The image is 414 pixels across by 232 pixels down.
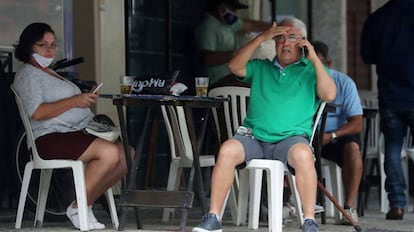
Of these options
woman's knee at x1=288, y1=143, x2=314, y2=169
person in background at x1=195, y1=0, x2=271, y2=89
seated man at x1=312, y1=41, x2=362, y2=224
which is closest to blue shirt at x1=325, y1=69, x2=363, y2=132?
seated man at x1=312, y1=41, x2=362, y2=224

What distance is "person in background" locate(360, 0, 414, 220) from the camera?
6473 millimetres

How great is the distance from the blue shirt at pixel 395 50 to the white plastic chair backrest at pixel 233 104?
3.79 feet

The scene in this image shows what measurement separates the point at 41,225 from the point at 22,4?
1.80 m

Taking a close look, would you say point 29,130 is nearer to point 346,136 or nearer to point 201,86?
point 201,86

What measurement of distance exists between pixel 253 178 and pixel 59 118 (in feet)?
3.70

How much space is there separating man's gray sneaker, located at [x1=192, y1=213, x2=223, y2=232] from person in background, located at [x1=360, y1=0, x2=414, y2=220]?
2.05m

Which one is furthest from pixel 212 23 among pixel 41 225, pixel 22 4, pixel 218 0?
pixel 41 225

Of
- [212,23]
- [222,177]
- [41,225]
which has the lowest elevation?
[41,225]

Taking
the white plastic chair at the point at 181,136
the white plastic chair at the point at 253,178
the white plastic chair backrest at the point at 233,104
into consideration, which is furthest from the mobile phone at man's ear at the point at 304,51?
the white plastic chair at the point at 181,136

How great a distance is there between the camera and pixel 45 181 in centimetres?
563

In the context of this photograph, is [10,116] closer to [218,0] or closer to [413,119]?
[218,0]

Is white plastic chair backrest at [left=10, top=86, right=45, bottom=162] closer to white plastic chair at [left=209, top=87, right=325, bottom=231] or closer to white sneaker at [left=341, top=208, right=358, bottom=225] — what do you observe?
white plastic chair at [left=209, top=87, right=325, bottom=231]

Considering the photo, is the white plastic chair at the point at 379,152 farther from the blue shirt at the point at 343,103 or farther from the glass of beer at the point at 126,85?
the glass of beer at the point at 126,85

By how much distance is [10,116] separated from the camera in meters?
6.18
